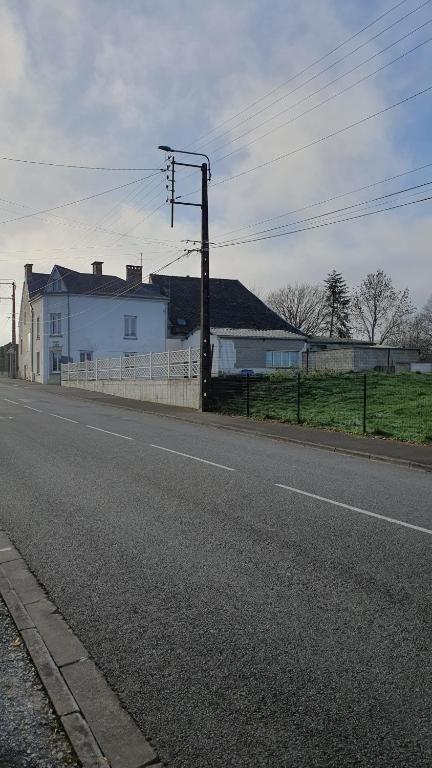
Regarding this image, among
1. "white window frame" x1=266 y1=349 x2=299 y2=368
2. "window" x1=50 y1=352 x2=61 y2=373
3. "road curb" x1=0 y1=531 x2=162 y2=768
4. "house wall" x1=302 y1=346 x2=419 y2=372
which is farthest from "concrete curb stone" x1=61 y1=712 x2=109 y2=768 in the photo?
"window" x1=50 y1=352 x2=61 y2=373

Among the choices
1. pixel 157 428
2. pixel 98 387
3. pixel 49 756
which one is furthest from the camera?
pixel 98 387

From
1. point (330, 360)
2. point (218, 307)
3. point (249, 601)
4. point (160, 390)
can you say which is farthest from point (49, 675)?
point (218, 307)

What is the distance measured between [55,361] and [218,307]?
17.3m

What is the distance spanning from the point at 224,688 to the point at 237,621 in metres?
0.86

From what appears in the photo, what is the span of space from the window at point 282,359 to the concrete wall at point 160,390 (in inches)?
470

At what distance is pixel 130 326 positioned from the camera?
57.7 meters

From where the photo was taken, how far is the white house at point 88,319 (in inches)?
2163

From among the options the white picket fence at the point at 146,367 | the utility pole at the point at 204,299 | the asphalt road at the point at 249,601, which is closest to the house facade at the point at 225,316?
the white picket fence at the point at 146,367

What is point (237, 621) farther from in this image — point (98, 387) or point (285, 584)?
point (98, 387)

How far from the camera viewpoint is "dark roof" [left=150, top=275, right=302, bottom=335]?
2352 inches

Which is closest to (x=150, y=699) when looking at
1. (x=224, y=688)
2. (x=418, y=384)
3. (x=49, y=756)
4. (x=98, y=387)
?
(x=224, y=688)

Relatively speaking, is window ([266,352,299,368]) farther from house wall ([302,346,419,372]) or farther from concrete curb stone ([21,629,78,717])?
concrete curb stone ([21,629,78,717])

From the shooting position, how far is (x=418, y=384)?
2902cm

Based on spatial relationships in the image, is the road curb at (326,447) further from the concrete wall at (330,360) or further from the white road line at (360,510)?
the concrete wall at (330,360)
